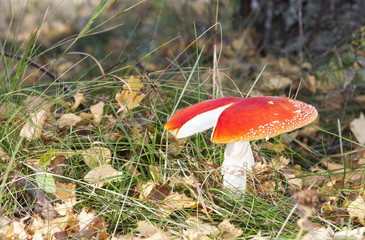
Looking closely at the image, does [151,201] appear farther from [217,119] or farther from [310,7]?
[310,7]

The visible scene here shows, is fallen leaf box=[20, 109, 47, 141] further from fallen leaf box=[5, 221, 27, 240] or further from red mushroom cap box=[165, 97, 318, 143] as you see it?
red mushroom cap box=[165, 97, 318, 143]

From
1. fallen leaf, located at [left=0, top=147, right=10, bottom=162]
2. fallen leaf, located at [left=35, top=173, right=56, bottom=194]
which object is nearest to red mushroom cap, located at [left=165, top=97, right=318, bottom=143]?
fallen leaf, located at [left=35, top=173, right=56, bottom=194]

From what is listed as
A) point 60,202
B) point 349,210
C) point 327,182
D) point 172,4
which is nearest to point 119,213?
point 60,202

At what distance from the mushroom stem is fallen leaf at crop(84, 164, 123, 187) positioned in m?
0.45

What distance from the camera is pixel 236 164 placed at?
158 cm

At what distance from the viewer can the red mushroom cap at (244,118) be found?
1296mm

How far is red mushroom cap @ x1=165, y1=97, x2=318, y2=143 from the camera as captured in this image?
1.30 m

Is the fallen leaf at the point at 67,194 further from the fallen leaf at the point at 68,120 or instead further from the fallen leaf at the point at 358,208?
the fallen leaf at the point at 358,208

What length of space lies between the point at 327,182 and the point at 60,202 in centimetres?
124

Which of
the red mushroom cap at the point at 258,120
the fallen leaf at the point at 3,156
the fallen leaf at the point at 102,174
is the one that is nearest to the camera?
the red mushroom cap at the point at 258,120

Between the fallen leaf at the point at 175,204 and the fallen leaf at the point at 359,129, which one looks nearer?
the fallen leaf at the point at 175,204

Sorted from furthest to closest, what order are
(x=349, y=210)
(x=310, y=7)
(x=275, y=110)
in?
(x=310, y=7)
(x=349, y=210)
(x=275, y=110)

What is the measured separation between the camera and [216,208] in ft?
4.94

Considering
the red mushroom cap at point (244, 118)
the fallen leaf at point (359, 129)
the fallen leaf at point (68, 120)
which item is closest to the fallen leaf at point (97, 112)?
the fallen leaf at point (68, 120)
